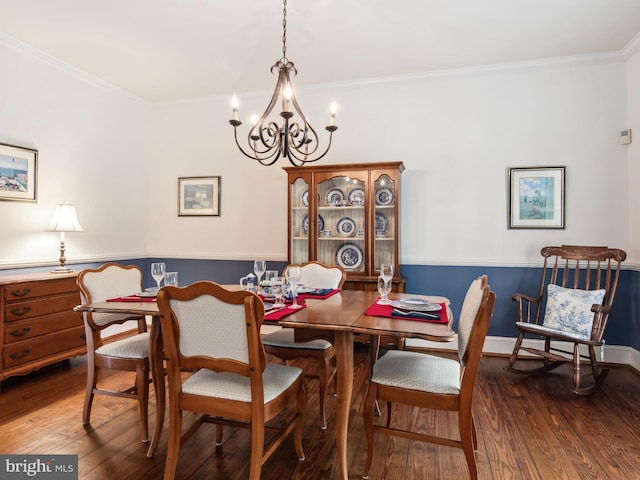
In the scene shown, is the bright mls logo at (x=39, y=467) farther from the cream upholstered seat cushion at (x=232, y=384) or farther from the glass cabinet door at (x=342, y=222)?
the glass cabinet door at (x=342, y=222)

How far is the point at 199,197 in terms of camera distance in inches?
178

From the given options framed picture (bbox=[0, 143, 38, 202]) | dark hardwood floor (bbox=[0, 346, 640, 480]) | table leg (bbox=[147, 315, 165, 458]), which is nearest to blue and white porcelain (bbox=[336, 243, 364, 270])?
dark hardwood floor (bbox=[0, 346, 640, 480])

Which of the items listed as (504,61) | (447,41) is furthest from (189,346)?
(504,61)

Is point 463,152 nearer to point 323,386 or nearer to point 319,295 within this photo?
point 319,295

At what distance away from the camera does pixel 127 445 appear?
2076mm

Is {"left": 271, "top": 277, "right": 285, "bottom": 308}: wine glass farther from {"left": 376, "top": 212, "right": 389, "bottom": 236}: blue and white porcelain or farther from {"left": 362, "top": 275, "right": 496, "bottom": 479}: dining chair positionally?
{"left": 376, "top": 212, "right": 389, "bottom": 236}: blue and white porcelain

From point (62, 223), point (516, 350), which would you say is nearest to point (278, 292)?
point (516, 350)

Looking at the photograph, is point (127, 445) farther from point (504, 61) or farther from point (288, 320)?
point (504, 61)

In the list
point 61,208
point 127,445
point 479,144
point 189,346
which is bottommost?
point 127,445

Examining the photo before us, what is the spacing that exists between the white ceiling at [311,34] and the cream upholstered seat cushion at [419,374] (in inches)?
93.4

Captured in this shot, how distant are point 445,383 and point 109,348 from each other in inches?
74.5

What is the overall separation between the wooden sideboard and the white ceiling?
1986 millimetres

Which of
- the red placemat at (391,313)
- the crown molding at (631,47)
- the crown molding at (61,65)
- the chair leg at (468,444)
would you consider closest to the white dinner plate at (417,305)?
the red placemat at (391,313)

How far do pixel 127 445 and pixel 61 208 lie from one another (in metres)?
2.23
